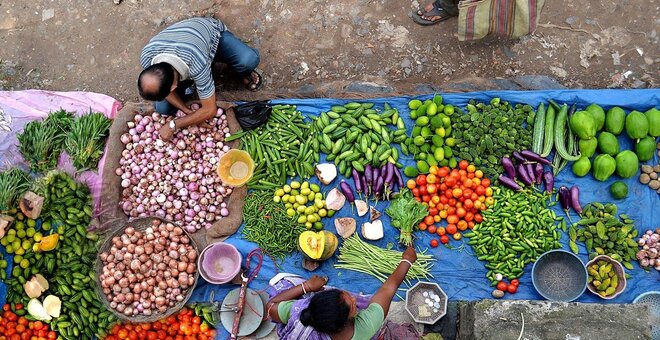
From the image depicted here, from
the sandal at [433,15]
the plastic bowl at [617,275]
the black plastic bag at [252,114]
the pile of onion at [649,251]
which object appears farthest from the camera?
the sandal at [433,15]

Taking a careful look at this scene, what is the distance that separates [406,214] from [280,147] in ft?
4.11

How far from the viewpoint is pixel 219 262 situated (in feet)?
15.7

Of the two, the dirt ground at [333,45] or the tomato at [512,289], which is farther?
the dirt ground at [333,45]

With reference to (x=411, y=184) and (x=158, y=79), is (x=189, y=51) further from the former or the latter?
(x=411, y=184)

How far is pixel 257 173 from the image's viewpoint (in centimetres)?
491

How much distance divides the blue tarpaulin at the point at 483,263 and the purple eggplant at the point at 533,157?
23 cm

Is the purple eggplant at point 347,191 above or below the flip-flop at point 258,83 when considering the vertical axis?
below

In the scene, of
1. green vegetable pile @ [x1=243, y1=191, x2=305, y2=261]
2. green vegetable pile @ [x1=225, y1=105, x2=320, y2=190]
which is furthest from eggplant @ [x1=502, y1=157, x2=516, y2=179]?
green vegetable pile @ [x1=243, y1=191, x2=305, y2=261]

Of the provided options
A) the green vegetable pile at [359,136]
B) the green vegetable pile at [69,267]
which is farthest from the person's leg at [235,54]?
the green vegetable pile at [69,267]

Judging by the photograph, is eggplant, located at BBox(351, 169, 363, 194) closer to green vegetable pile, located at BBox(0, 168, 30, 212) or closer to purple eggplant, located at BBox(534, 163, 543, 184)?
purple eggplant, located at BBox(534, 163, 543, 184)

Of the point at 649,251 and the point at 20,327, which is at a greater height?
the point at 649,251

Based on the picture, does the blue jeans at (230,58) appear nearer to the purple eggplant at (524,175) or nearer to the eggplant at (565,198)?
the purple eggplant at (524,175)

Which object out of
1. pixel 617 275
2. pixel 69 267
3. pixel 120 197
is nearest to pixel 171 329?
pixel 69 267

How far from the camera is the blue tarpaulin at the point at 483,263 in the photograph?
4523 mm
